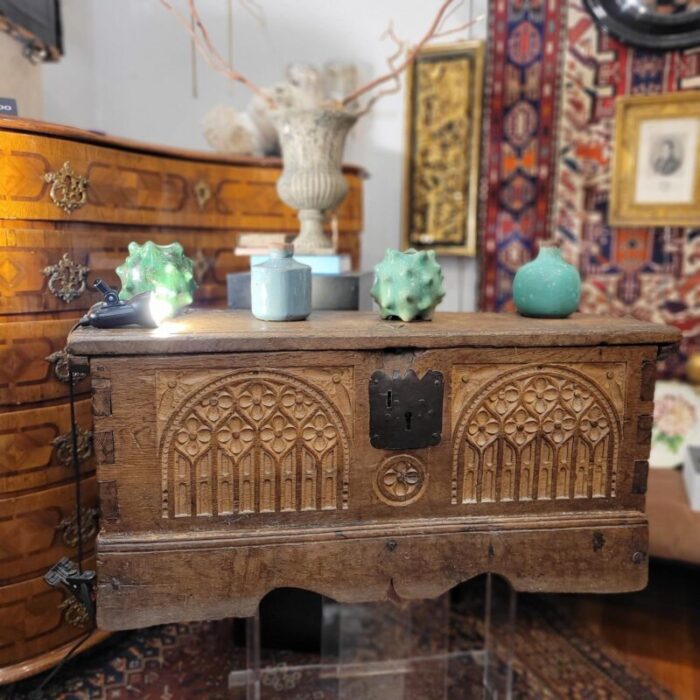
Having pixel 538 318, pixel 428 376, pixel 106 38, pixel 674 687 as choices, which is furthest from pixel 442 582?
pixel 106 38

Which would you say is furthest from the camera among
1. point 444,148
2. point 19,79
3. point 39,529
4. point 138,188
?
point 444,148

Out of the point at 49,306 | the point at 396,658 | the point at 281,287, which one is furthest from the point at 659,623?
the point at 49,306

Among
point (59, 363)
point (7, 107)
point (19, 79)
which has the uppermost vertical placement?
point (19, 79)

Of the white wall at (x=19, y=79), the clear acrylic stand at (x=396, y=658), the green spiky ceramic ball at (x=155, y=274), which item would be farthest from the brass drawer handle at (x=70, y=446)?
the white wall at (x=19, y=79)

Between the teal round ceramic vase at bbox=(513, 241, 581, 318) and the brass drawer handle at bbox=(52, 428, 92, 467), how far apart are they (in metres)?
1.14

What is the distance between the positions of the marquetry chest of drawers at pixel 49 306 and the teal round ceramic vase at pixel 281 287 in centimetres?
55

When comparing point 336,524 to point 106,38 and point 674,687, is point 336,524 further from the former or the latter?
point 106,38

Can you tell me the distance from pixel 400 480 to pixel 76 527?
3.01 feet

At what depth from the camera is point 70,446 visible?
5.72ft

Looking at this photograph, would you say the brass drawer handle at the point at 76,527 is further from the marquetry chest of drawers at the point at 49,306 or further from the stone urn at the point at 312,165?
the stone urn at the point at 312,165

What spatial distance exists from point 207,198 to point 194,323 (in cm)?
74

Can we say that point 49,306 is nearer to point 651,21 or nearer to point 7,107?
point 7,107

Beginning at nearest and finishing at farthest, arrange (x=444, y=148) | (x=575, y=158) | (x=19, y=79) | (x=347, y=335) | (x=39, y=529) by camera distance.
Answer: (x=347, y=335)
(x=39, y=529)
(x=19, y=79)
(x=575, y=158)
(x=444, y=148)

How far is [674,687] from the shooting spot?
1.89 metres
